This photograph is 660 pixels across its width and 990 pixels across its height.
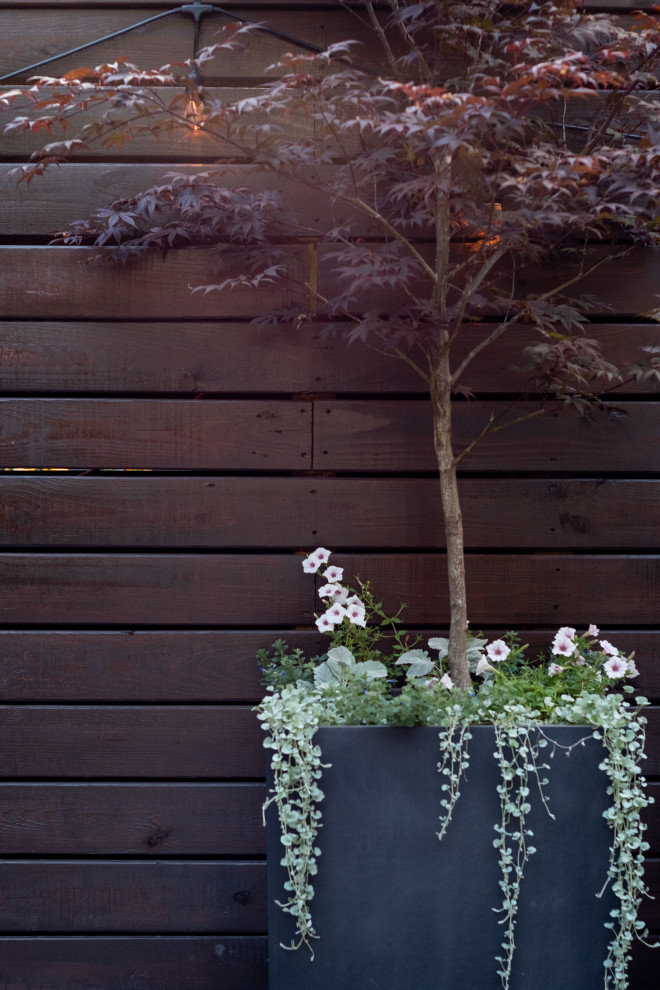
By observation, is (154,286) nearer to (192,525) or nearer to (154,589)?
(192,525)

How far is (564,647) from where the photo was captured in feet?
7.02

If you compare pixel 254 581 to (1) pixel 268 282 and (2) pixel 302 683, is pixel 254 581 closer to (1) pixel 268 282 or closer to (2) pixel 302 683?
(2) pixel 302 683

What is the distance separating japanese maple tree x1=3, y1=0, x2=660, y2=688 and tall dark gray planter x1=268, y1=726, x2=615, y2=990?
0.32 meters

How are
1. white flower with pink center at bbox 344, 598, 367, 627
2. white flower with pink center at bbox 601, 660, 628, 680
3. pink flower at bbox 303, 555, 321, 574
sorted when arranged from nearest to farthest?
1. white flower with pink center at bbox 601, 660, 628, 680
2. white flower with pink center at bbox 344, 598, 367, 627
3. pink flower at bbox 303, 555, 321, 574

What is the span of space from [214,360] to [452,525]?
34.8 inches

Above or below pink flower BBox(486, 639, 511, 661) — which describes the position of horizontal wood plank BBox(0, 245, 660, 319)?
above

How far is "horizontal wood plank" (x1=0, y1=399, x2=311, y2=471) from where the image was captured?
2.44m

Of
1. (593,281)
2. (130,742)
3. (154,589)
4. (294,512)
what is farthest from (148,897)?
(593,281)

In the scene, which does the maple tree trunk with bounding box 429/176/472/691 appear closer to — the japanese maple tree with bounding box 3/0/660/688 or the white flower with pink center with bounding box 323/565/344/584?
the japanese maple tree with bounding box 3/0/660/688

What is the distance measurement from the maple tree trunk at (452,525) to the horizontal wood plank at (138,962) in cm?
104

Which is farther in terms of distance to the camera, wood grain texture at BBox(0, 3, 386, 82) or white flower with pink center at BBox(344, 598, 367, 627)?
wood grain texture at BBox(0, 3, 386, 82)

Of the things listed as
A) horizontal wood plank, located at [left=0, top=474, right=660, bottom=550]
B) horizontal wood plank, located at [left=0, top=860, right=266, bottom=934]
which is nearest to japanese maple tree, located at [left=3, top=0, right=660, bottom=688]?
horizontal wood plank, located at [left=0, top=474, right=660, bottom=550]

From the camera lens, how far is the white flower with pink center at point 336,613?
217cm

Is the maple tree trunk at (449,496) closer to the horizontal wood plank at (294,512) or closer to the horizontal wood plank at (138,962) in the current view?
the horizontal wood plank at (294,512)
